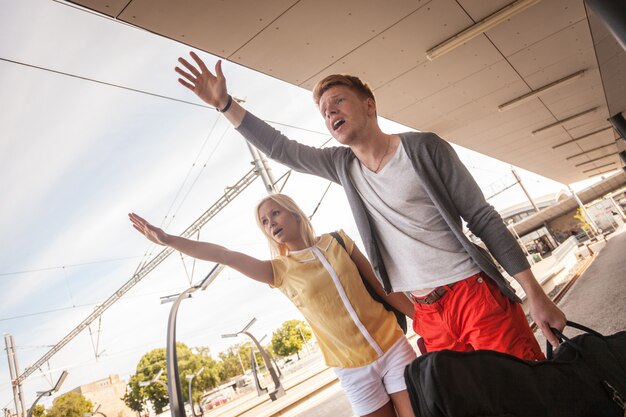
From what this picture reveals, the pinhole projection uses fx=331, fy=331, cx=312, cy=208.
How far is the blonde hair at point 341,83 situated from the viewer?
73.3 inches

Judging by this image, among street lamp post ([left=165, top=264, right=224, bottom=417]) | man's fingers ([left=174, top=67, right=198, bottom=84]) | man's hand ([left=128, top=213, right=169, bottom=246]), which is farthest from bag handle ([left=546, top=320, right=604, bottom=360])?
street lamp post ([left=165, top=264, right=224, bottom=417])

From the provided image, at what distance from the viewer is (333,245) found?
226 cm

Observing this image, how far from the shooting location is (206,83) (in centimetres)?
215

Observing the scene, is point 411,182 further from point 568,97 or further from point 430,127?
point 568,97

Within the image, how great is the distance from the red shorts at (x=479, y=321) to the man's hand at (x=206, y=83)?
171cm

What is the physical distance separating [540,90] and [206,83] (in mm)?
6555

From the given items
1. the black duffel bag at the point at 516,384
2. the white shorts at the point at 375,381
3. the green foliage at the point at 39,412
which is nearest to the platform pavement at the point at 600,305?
the white shorts at the point at 375,381

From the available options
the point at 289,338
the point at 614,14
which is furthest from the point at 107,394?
the point at 614,14

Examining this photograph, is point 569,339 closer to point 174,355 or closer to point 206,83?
point 206,83

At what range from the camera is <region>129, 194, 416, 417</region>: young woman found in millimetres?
1906

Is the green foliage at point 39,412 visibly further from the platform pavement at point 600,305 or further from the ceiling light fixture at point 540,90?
the ceiling light fixture at point 540,90

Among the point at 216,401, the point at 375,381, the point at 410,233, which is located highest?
the point at 410,233

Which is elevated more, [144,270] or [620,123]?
[144,270]

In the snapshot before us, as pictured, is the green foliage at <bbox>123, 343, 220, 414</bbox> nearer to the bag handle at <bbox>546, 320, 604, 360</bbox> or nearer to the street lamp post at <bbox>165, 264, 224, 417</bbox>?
the street lamp post at <bbox>165, 264, 224, 417</bbox>
